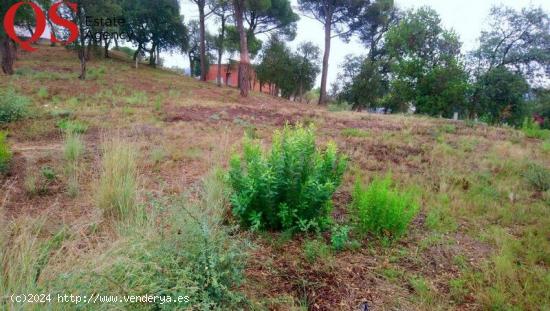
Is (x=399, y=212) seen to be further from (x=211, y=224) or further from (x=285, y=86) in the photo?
(x=285, y=86)

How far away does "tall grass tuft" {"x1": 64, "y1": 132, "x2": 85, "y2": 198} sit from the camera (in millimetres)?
2660

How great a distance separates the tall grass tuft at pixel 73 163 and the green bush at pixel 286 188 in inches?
57.7

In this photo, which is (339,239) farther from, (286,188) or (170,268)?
(170,268)

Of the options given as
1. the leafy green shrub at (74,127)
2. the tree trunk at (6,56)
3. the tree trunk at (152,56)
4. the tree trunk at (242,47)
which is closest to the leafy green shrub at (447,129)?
the leafy green shrub at (74,127)

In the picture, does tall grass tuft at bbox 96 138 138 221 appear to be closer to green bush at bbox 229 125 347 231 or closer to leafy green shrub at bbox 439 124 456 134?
green bush at bbox 229 125 347 231

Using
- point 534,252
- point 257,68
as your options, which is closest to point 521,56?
point 534,252

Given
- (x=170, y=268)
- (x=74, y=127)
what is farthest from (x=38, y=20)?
(x=170, y=268)

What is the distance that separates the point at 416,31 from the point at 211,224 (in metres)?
11.9

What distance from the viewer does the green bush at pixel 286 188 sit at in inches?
84.2

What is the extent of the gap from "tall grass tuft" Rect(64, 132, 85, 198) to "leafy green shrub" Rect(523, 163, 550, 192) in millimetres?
4758

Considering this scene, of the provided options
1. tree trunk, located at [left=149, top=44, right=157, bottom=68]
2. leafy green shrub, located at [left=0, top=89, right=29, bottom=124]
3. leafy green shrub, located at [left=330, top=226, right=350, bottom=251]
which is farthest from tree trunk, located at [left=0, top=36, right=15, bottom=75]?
leafy green shrub, located at [left=330, top=226, right=350, bottom=251]

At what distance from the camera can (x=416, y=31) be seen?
36.5 ft

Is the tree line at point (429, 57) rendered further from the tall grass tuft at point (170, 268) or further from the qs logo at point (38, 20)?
the tall grass tuft at point (170, 268)

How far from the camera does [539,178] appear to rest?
348 centimetres
